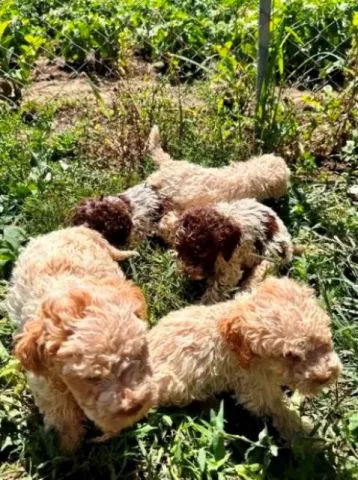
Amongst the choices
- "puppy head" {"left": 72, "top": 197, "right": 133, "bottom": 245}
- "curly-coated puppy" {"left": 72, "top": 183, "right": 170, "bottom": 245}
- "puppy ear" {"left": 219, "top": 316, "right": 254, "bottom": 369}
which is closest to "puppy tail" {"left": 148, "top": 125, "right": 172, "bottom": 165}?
"curly-coated puppy" {"left": 72, "top": 183, "right": 170, "bottom": 245}

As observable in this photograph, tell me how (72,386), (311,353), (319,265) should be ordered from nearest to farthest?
(72,386) → (311,353) → (319,265)

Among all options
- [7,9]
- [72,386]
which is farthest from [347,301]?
[7,9]

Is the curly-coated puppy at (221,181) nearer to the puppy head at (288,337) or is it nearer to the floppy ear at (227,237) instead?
the floppy ear at (227,237)

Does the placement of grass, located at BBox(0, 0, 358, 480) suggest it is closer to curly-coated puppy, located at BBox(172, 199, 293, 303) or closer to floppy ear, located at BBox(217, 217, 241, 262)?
curly-coated puppy, located at BBox(172, 199, 293, 303)

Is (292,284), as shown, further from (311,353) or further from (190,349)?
(190,349)

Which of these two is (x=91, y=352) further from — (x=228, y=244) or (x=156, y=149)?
(x=156, y=149)

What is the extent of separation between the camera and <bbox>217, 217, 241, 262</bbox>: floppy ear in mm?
4633

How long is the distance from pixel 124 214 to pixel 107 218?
0.42 ft

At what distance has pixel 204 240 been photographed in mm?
4617

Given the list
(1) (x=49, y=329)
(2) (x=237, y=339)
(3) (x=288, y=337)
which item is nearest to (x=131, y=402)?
(1) (x=49, y=329)

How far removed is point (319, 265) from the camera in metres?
4.86

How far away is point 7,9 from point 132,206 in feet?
12.0

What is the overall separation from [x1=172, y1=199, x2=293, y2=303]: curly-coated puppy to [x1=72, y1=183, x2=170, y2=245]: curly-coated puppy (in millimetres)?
356

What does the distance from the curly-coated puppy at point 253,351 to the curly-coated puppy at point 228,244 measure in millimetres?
608
